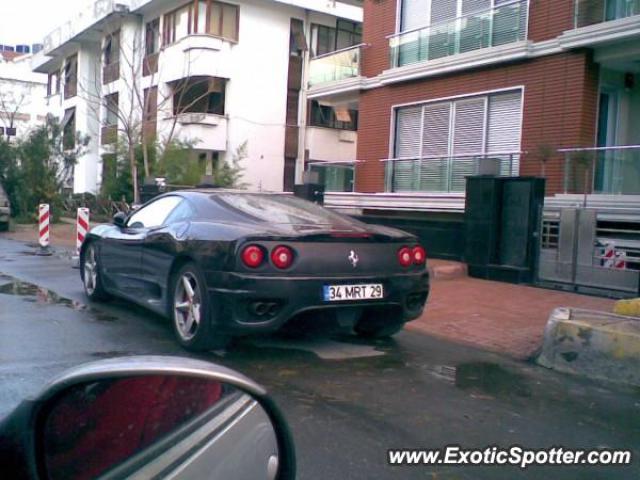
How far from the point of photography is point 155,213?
Answer: 7.73m

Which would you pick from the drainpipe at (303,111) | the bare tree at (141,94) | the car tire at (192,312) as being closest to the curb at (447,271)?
the car tire at (192,312)

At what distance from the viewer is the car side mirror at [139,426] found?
6.08 ft

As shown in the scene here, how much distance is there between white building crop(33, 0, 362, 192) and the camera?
88.0 ft

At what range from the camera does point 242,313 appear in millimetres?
5852

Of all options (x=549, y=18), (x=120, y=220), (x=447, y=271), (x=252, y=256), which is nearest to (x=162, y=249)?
(x=252, y=256)

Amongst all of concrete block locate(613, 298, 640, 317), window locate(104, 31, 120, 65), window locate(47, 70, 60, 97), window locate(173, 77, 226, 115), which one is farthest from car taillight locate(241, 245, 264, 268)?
window locate(47, 70, 60, 97)

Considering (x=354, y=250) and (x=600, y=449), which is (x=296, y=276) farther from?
(x=600, y=449)

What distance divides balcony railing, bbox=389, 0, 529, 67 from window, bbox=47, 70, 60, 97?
3052cm

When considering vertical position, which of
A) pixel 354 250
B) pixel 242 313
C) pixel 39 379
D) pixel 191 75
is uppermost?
pixel 191 75

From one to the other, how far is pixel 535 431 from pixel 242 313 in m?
2.40

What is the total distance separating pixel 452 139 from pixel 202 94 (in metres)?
14.3

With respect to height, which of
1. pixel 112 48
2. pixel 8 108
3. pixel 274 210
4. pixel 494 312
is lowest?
pixel 494 312

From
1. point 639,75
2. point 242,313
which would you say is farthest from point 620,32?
point 242,313

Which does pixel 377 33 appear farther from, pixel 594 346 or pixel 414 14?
pixel 594 346
